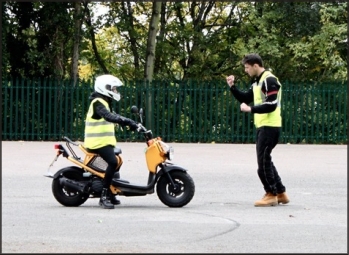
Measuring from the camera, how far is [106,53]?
36406mm

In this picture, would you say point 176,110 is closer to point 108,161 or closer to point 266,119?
point 266,119

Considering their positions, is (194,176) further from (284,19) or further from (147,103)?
(284,19)

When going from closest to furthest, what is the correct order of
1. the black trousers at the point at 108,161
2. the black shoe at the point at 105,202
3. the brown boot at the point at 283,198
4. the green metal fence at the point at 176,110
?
the black trousers at the point at 108,161, the black shoe at the point at 105,202, the brown boot at the point at 283,198, the green metal fence at the point at 176,110

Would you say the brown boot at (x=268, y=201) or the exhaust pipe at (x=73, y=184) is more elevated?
the exhaust pipe at (x=73, y=184)

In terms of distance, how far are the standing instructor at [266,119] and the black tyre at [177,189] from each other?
968mm

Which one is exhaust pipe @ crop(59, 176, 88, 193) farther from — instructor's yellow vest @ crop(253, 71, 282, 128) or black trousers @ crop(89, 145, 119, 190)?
instructor's yellow vest @ crop(253, 71, 282, 128)

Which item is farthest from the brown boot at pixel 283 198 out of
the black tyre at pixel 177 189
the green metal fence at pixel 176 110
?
the green metal fence at pixel 176 110

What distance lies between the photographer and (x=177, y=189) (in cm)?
1233

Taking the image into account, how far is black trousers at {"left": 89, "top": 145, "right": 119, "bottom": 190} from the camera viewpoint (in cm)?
1202

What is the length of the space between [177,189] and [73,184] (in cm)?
126

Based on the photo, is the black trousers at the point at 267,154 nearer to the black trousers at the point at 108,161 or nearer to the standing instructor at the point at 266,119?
the standing instructor at the point at 266,119

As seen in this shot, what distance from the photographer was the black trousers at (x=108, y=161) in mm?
12016

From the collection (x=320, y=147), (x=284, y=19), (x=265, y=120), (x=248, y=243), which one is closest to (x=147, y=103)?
(x=320, y=147)

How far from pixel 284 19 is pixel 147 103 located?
25.9ft
